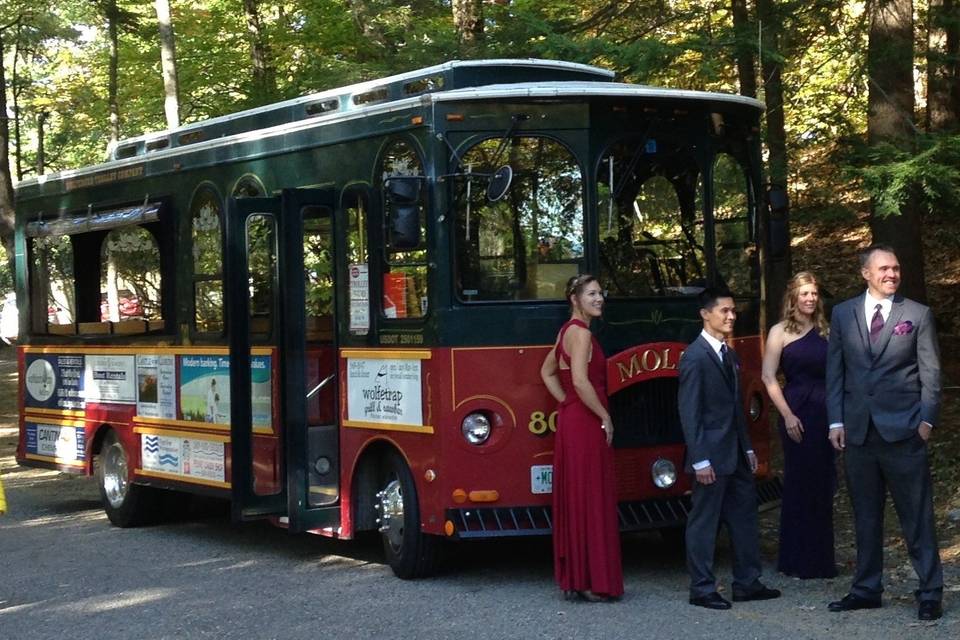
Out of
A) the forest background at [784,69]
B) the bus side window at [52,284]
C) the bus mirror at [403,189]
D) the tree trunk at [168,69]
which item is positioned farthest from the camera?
the tree trunk at [168,69]

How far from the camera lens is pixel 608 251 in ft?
30.7

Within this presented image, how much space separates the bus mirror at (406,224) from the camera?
9.01 metres

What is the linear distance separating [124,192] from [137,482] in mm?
2574

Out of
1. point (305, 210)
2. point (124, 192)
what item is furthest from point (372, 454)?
point (124, 192)

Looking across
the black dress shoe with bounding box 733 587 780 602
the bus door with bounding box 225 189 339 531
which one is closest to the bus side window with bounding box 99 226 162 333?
the bus door with bounding box 225 189 339 531

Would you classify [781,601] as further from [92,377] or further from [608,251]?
[92,377]

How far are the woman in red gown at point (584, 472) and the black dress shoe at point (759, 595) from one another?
26.7 inches

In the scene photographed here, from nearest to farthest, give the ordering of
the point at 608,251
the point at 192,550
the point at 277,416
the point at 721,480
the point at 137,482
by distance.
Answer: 1. the point at 721,480
2. the point at 608,251
3. the point at 277,416
4. the point at 192,550
5. the point at 137,482

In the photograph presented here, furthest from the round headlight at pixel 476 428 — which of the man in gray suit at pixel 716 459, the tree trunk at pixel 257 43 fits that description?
the tree trunk at pixel 257 43

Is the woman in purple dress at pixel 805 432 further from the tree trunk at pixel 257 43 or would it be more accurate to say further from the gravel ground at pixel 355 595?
the tree trunk at pixel 257 43

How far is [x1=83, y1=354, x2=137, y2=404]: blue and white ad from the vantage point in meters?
12.9

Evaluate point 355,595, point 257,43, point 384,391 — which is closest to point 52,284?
point 384,391

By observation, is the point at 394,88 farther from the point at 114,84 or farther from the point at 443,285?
the point at 114,84

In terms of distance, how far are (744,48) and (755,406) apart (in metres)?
4.28
